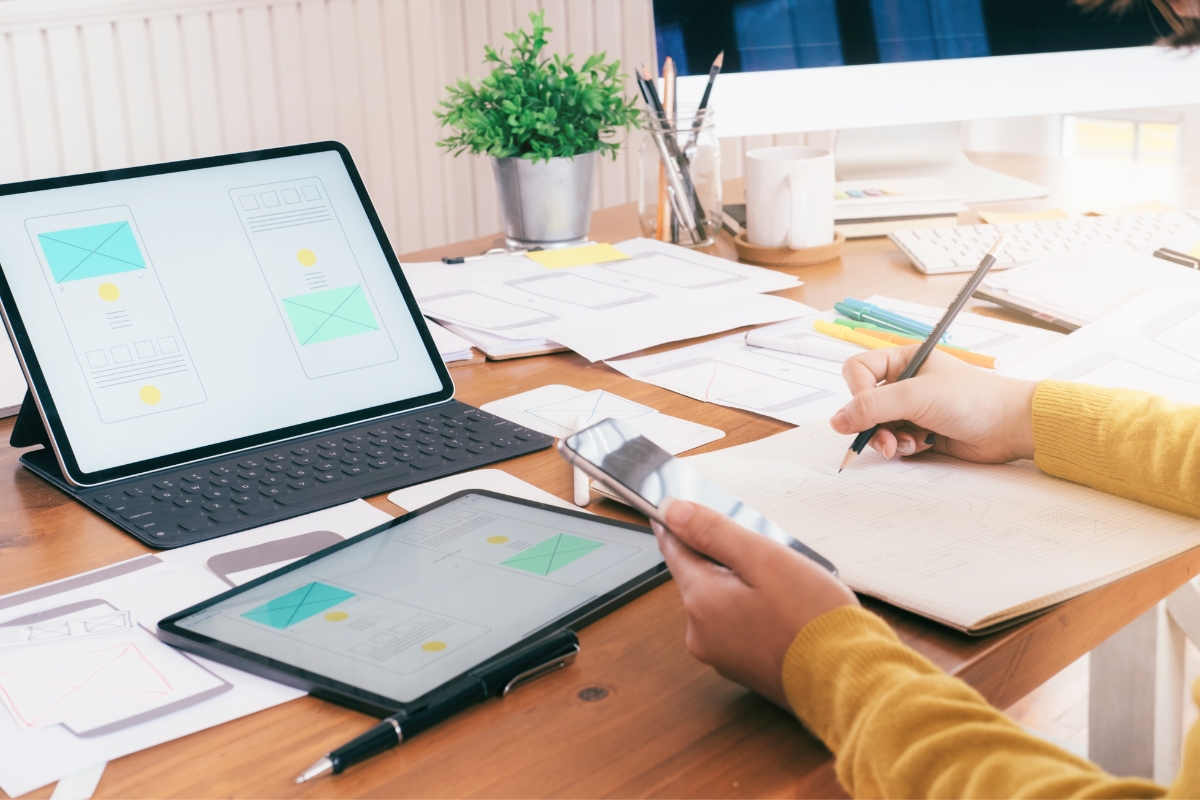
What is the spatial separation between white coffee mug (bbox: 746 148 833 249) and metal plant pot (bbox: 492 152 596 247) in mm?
200

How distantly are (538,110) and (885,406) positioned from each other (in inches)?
28.1

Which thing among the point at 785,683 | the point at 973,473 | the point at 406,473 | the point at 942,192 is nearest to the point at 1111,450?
the point at 973,473

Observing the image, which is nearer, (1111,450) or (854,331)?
(1111,450)

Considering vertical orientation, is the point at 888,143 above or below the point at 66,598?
above

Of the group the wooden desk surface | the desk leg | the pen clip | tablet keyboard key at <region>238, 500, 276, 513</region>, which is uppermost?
tablet keyboard key at <region>238, 500, 276, 513</region>

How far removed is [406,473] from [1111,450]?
17.6 inches

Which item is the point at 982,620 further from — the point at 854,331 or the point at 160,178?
the point at 160,178

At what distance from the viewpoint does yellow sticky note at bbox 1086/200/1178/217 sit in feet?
4.43

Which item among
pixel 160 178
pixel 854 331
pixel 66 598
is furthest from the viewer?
pixel 854 331

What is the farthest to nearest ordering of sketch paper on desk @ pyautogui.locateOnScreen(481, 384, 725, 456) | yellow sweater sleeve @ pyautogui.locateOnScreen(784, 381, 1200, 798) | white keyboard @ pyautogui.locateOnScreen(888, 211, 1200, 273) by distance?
white keyboard @ pyautogui.locateOnScreen(888, 211, 1200, 273), sketch paper on desk @ pyautogui.locateOnScreen(481, 384, 725, 456), yellow sweater sleeve @ pyautogui.locateOnScreen(784, 381, 1200, 798)

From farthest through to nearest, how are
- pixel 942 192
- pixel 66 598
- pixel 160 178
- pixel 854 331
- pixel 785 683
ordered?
pixel 942 192, pixel 854 331, pixel 160 178, pixel 66 598, pixel 785 683

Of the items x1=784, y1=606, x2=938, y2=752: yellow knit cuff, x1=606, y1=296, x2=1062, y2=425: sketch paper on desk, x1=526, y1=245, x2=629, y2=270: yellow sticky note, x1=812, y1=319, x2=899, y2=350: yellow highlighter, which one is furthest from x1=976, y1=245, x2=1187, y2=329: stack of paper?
x1=784, y1=606, x2=938, y2=752: yellow knit cuff

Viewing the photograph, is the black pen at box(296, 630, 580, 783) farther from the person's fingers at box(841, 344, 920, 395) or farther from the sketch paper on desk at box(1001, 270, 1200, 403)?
the sketch paper on desk at box(1001, 270, 1200, 403)

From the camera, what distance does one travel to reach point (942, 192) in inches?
54.9
